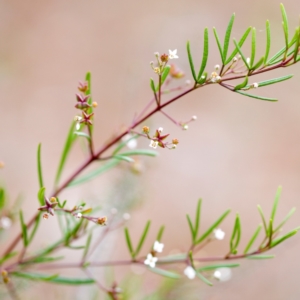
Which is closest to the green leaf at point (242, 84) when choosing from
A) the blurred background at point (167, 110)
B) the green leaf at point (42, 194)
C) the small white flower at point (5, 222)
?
the green leaf at point (42, 194)

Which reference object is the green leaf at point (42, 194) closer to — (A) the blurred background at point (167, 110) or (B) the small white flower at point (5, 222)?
(B) the small white flower at point (5, 222)

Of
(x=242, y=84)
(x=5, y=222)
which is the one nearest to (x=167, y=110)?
(x=5, y=222)

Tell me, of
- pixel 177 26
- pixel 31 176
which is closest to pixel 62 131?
pixel 31 176

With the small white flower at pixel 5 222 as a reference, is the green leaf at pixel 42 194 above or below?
above

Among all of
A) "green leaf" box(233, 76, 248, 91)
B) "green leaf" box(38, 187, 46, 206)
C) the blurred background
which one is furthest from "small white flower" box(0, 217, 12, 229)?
the blurred background

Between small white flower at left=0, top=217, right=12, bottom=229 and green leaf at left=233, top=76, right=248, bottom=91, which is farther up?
green leaf at left=233, top=76, right=248, bottom=91

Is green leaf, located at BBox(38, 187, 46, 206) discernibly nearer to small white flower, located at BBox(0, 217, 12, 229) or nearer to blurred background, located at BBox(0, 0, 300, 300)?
small white flower, located at BBox(0, 217, 12, 229)

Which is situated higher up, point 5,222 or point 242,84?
A: point 242,84

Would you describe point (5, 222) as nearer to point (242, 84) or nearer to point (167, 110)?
point (242, 84)
